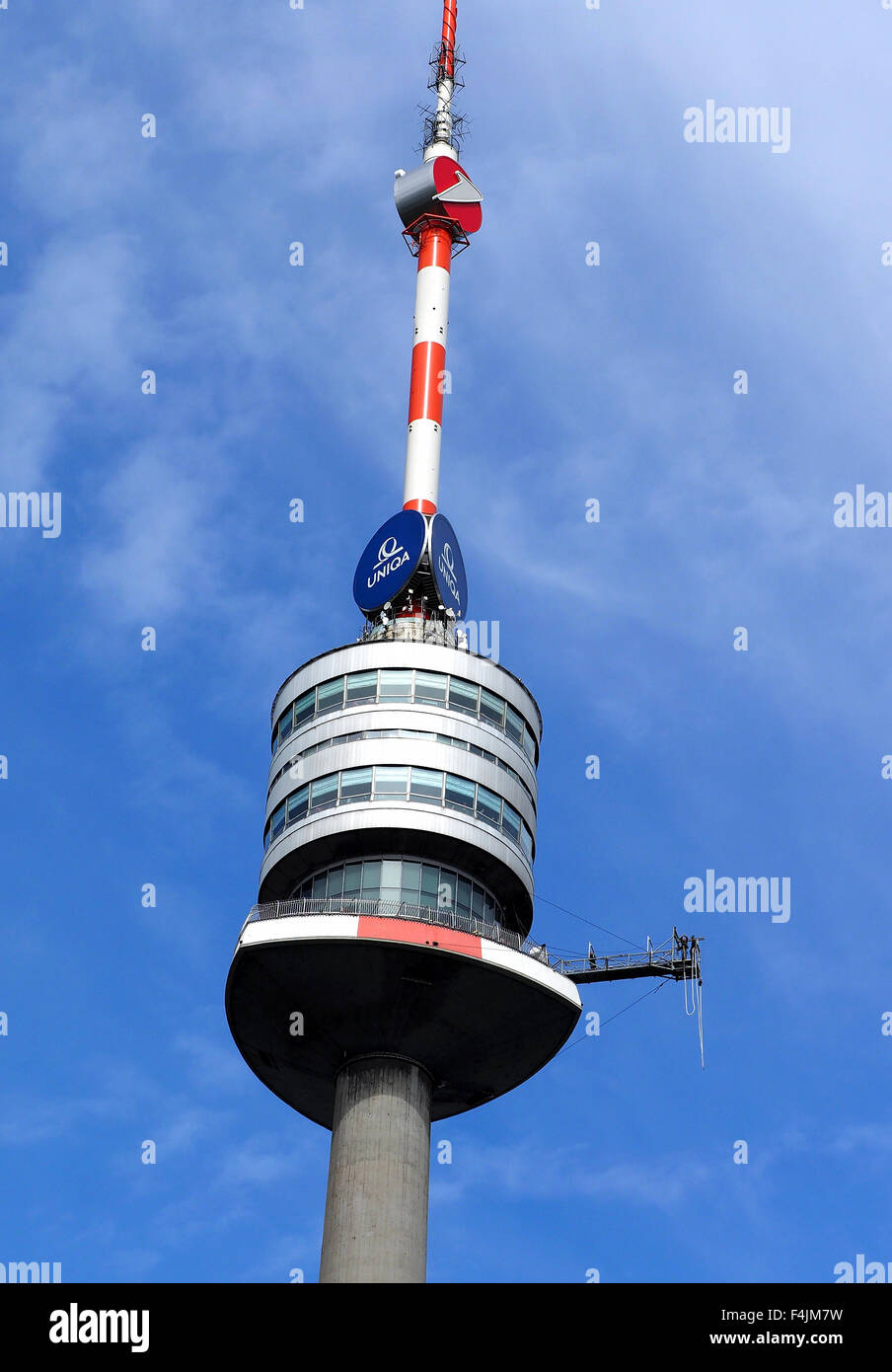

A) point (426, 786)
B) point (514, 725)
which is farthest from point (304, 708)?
point (514, 725)

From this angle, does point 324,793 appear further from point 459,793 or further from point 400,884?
point 459,793

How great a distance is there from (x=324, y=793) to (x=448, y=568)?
15347 millimetres

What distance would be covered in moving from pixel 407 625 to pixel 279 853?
13.7m

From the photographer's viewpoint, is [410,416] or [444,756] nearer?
[444,756]

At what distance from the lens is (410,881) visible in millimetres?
82000

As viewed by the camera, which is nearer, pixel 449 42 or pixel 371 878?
pixel 371 878

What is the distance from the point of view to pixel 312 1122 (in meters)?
87.9

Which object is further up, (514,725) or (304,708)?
(304,708)

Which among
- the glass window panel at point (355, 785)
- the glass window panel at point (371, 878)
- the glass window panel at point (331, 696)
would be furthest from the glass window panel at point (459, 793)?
the glass window panel at point (331, 696)

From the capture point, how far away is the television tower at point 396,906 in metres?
77.4

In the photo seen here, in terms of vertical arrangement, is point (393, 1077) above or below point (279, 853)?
below
